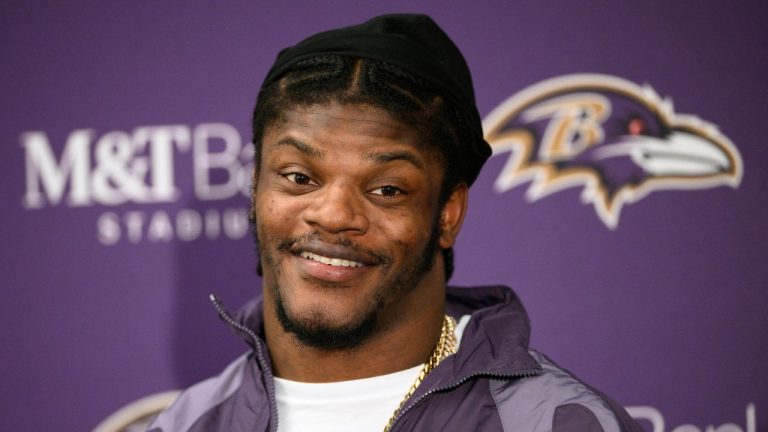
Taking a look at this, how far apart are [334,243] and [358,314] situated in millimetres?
133

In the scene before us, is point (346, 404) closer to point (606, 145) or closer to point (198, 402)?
point (198, 402)

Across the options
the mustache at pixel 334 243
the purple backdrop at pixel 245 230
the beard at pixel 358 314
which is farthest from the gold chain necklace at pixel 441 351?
the purple backdrop at pixel 245 230

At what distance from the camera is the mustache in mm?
1316

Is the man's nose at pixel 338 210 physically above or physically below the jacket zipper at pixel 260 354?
above

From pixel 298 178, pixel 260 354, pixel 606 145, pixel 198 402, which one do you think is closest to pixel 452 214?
pixel 298 178

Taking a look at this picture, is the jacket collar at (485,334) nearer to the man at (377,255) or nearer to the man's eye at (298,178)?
the man at (377,255)

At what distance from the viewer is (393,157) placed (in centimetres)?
132

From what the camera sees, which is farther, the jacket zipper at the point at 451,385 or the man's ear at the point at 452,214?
the man's ear at the point at 452,214

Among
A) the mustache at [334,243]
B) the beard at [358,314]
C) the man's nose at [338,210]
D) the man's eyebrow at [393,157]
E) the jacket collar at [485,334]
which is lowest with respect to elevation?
the jacket collar at [485,334]

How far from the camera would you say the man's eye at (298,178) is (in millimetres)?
1354

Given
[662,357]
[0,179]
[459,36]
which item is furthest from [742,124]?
[0,179]

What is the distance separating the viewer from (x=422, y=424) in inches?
51.9

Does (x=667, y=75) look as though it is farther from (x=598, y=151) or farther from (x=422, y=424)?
(x=422, y=424)

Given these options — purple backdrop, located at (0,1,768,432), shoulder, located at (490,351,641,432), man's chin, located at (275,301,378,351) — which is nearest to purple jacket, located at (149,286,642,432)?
shoulder, located at (490,351,641,432)
